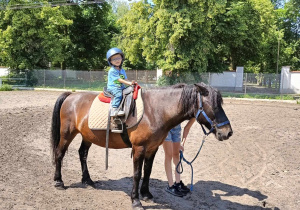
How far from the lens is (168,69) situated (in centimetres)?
2591

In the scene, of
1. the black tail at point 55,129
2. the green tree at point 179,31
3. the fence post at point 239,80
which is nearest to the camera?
the black tail at point 55,129

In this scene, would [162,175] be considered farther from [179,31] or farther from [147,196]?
[179,31]

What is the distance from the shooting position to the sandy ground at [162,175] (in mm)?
4797

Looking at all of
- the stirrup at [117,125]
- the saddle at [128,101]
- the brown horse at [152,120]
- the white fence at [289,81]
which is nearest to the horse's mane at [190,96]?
the brown horse at [152,120]

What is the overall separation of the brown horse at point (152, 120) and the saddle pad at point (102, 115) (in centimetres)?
8

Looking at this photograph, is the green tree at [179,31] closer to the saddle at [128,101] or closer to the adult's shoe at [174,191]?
the adult's shoe at [174,191]

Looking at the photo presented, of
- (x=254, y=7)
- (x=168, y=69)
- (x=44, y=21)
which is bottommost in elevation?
(x=168, y=69)

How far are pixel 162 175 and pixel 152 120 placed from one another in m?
2.31

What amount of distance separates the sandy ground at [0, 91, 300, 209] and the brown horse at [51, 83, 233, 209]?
1.46 feet

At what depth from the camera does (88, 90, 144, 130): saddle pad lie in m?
4.57

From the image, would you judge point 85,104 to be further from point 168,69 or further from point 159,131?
point 168,69

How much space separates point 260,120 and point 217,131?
8.91 meters

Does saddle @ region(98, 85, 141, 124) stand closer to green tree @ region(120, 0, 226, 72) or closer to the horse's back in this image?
the horse's back

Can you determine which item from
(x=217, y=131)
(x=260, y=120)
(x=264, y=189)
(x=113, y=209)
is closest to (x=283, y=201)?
(x=264, y=189)
